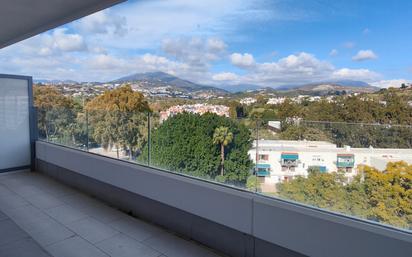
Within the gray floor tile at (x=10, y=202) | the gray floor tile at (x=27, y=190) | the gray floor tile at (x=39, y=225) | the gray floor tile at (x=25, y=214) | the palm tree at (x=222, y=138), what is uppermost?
the palm tree at (x=222, y=138)

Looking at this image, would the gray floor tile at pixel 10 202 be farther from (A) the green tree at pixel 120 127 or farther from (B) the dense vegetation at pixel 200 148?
(B) the dense vegetation at pixel 200 148

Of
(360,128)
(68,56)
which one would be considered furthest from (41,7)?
(68,56)

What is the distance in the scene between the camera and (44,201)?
3.79 meters

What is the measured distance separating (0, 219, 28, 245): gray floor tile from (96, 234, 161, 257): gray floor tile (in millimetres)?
877

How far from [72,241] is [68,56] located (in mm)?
9317

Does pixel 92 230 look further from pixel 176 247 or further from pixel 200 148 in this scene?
pixel 200 148

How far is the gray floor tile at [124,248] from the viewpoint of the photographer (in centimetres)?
249

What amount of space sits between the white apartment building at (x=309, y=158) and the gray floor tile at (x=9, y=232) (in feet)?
8.34

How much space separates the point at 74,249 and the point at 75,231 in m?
0.40

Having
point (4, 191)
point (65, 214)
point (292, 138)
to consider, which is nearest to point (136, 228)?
point (65, 214)

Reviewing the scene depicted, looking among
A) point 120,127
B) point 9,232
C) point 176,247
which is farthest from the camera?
point 120,127

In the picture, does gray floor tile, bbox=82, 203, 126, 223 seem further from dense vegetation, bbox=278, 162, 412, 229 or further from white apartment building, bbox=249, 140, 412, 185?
dense vegetation, bbox=278, 162, 412, 229

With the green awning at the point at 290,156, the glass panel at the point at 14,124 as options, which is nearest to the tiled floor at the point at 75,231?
the green awning at the point at 290,156

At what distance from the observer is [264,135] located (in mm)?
2441
